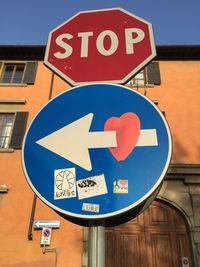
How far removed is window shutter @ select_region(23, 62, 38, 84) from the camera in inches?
376

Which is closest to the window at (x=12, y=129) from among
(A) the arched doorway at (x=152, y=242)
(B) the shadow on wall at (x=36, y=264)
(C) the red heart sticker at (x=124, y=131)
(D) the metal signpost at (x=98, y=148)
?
(B) the shadow on wall at (x=36, y=264)

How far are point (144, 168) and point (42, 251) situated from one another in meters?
6.40

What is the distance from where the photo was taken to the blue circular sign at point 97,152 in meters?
1.02

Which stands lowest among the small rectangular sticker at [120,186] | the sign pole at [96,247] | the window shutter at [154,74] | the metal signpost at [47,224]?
the sign pole at [96,247]

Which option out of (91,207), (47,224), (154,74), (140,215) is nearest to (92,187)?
(91,207)

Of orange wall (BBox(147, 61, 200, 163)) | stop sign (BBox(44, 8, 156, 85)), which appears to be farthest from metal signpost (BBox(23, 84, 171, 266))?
orange wall (BBox(147, 61, 200, 163))

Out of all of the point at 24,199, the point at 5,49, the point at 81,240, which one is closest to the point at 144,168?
the point at 81,240

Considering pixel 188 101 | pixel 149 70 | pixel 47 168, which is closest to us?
pixel 47 168

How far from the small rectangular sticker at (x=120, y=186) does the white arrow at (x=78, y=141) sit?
128mm

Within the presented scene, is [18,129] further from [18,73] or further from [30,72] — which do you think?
[18,73]

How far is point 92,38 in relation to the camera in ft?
5.61

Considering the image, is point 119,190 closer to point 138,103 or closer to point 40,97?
point 138,103

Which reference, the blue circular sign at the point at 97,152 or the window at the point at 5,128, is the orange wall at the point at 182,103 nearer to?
the window at the point at 5,128

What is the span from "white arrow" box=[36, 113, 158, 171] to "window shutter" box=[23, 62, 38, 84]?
8.70 m
